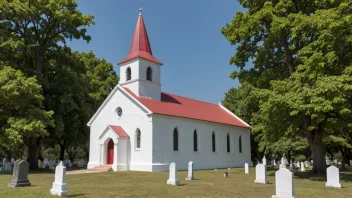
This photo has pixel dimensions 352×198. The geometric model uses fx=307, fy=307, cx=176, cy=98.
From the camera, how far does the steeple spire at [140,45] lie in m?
31.7

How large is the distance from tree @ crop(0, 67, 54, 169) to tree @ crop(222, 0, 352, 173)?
16298 millimetres

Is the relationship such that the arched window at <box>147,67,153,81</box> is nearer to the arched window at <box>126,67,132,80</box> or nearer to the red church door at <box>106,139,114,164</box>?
the arched window at <box>126,67,132,80</box>

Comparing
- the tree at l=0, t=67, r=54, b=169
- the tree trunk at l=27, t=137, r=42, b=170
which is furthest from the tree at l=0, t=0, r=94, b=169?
the tree at l=0, t=67, r=54, b=169

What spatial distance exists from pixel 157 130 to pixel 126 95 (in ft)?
15.8

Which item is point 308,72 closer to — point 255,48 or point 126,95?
point 255,48

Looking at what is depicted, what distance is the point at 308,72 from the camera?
64.3 feet

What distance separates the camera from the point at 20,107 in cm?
2541

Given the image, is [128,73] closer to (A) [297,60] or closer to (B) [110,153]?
(B) [110,153]

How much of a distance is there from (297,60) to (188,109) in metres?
13.2

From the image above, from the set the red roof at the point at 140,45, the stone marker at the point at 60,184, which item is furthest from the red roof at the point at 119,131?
the stone marker at the point at 60,184

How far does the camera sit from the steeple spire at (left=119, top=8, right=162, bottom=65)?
104 ft

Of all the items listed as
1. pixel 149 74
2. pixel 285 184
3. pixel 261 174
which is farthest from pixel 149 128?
pixel 285 184

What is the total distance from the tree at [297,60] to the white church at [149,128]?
7.40 meters

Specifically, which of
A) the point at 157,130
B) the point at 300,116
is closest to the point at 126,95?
the point at 157,130
